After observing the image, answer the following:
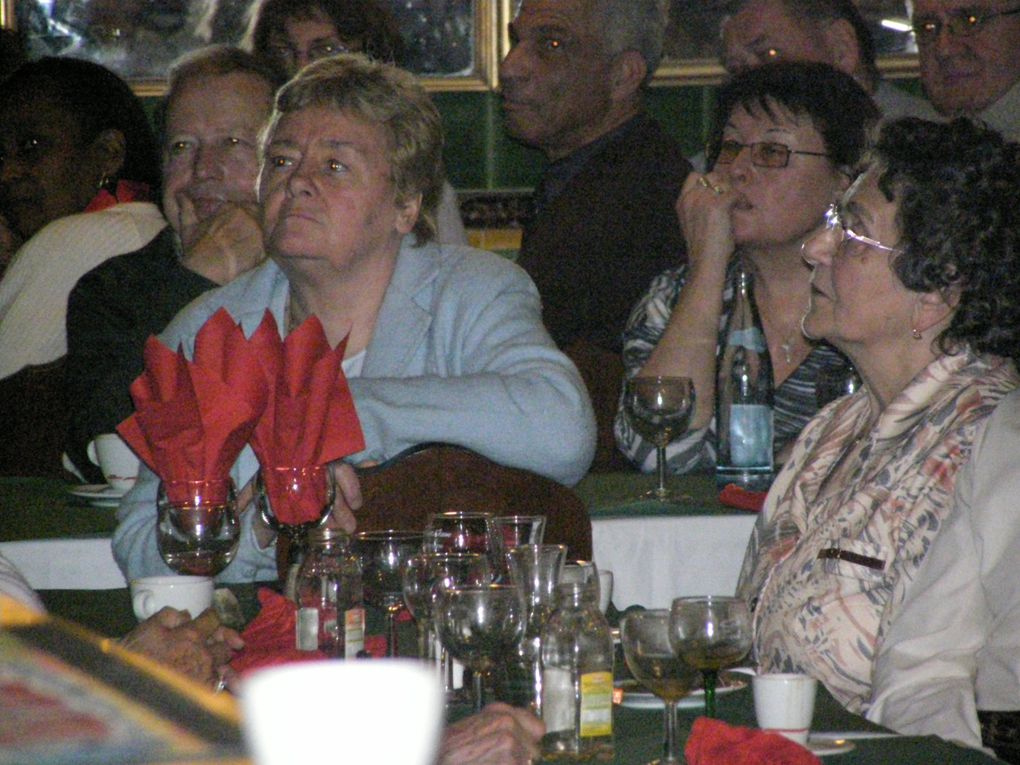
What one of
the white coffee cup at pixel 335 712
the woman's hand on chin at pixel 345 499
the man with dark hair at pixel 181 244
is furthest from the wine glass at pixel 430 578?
the man with dark hair at pixel 181 244

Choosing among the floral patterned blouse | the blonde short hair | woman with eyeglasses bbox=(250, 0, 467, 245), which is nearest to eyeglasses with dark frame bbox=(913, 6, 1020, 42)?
woman with eyeglasses bbox=(250, 0, 467, 245)

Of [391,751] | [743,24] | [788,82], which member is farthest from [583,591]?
[743,24]

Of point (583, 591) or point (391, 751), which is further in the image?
point (583, 591)

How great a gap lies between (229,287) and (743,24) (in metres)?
2.47

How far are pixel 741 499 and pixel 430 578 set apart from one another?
1.32m

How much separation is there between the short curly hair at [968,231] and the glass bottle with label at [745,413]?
32.9 inches

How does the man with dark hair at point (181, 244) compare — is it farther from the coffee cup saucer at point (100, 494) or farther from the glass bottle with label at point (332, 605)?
the glass bottle with label at point (332, 605)

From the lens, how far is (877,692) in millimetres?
1792

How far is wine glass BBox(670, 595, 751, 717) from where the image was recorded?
1418 millimetres

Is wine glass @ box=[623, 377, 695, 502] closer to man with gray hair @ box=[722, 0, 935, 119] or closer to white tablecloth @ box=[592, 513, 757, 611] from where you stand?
white tablecloth @ box=[592, 513, 757, 611]

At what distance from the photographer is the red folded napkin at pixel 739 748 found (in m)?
1.19

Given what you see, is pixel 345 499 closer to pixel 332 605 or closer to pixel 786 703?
pixel 332 605

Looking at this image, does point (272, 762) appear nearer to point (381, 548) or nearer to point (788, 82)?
point (381, 548)

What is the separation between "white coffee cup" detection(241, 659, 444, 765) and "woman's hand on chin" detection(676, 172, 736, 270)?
325cm
